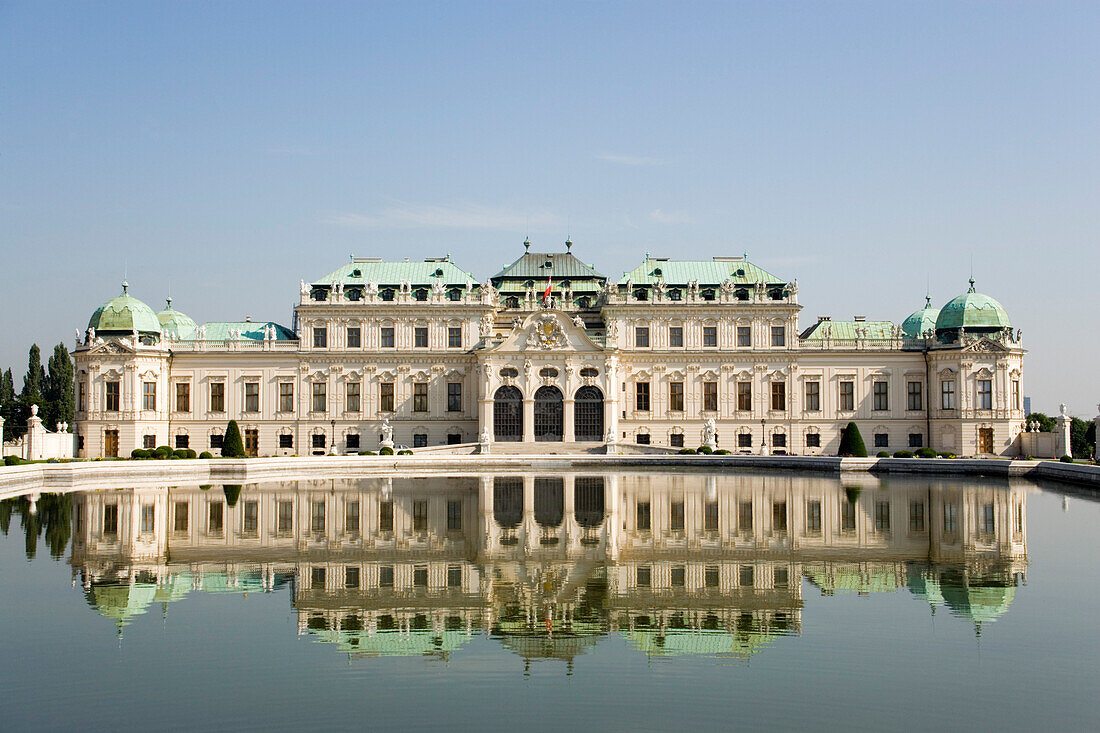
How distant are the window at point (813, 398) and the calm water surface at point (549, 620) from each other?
137 ft

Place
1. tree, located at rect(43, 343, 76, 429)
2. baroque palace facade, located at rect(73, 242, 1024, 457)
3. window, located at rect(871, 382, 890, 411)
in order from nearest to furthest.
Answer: baroque palace facade, located at rect(73, 242, 1024, 457), window, located at rect(871, 382, 890, 411), tree, located at rect(43, 343, 76, 429)

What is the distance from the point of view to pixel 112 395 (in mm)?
74500

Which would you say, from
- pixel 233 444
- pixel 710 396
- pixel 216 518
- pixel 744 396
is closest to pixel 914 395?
pixel 744 396

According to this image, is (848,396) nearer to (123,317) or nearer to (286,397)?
(286,397)

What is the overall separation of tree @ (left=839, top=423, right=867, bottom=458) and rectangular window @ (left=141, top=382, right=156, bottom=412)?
158 feet

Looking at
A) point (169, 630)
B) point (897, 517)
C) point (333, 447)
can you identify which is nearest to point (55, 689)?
point (169, 630)

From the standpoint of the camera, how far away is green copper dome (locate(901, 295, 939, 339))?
82000 millimetres

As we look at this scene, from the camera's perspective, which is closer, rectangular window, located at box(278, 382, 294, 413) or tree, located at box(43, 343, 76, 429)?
rectangular window, located at box(278, 382, 294, 413)

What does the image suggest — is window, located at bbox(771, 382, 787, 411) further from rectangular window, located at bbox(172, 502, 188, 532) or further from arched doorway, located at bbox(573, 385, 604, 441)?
rectangular window, located at bbox(172, 502, 188, 532)

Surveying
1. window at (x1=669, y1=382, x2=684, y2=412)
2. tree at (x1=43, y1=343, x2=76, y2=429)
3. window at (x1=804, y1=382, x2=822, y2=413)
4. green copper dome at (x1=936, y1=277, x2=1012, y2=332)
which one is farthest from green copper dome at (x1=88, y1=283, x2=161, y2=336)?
green copper dome at (x1=936, y1=277, x2=1012, y2=332)

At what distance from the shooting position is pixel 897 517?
35.5 metres

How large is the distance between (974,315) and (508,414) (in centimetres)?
3442

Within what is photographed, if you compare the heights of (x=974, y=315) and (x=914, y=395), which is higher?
(x=974, y=315)

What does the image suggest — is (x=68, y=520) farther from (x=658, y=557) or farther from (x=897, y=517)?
(x=897, y=517)
